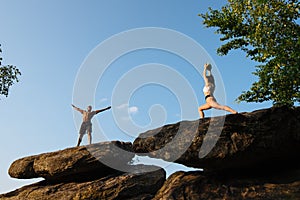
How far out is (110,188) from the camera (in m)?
18.4

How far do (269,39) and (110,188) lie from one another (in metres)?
12.2

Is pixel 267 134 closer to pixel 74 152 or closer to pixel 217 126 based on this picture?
→ pixel 217 126

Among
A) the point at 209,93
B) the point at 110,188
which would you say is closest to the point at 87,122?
the point at 110,188

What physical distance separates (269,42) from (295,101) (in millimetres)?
3709

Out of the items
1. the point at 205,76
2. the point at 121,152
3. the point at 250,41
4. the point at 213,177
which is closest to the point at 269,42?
the point at 250,41

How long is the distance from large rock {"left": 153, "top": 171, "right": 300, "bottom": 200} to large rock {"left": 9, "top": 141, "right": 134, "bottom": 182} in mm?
6305

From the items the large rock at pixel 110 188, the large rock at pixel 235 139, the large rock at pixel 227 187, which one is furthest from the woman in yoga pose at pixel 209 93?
the large rock at pixel 110 188

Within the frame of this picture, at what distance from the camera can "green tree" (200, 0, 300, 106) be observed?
1777 centimetres

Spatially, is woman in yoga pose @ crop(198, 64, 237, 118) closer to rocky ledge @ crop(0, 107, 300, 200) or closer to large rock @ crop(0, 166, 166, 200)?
rocky ledge @ crop(0, 107, 300, 200)

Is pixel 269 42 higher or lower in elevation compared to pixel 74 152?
higher

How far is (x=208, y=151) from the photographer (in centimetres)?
1225

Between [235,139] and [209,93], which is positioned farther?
[209,93]

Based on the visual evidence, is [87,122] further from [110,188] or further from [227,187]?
[227,187]

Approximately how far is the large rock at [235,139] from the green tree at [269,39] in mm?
5597
